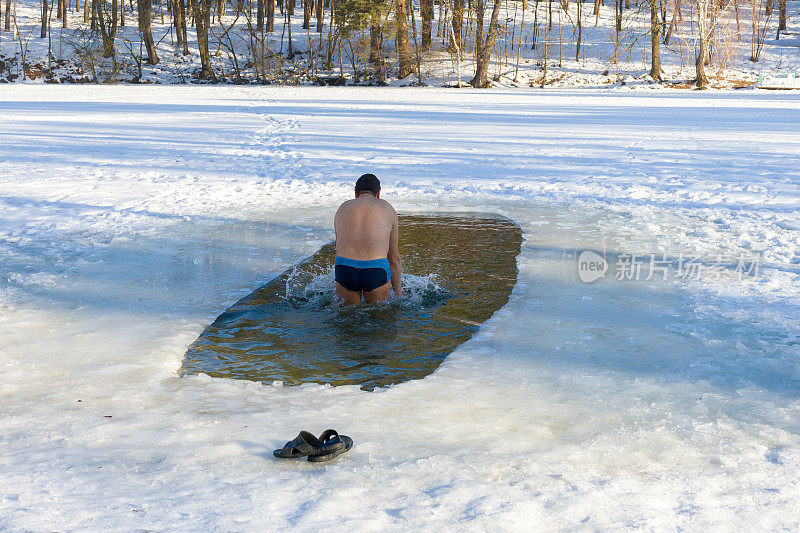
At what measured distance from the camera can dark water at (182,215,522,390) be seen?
16.4 feet

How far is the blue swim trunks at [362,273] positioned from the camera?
614 cm

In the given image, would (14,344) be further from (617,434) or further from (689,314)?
(689,314)

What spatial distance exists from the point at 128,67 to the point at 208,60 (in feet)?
18.2

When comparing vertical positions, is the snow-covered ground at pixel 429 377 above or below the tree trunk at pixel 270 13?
below

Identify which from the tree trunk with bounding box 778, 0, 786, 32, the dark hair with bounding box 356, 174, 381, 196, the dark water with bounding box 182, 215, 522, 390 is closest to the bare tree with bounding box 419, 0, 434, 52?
the tree trunk with bounding box 778, 0, 786, 32

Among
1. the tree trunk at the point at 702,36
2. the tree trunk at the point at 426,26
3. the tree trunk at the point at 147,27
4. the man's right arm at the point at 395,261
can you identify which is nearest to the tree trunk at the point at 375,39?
the tree trunk at the point at 426,26

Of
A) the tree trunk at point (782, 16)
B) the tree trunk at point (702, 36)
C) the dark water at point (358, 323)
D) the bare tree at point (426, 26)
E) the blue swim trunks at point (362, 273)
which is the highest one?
the tree trunk at point (782, 16)

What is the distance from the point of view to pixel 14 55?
53.1m

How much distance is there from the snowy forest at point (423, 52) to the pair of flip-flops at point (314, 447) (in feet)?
129

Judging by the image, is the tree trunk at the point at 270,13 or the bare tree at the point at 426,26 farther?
the tree trunk at the point at 270,13

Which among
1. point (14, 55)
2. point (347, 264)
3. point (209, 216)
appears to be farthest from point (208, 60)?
point (347, 264)

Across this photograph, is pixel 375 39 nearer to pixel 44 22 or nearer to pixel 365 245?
pixel 44 22

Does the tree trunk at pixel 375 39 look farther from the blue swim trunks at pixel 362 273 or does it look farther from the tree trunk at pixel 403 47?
the blue swim trunks at pixel 362 273

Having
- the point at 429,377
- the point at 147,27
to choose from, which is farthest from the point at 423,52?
the point at 429,377
